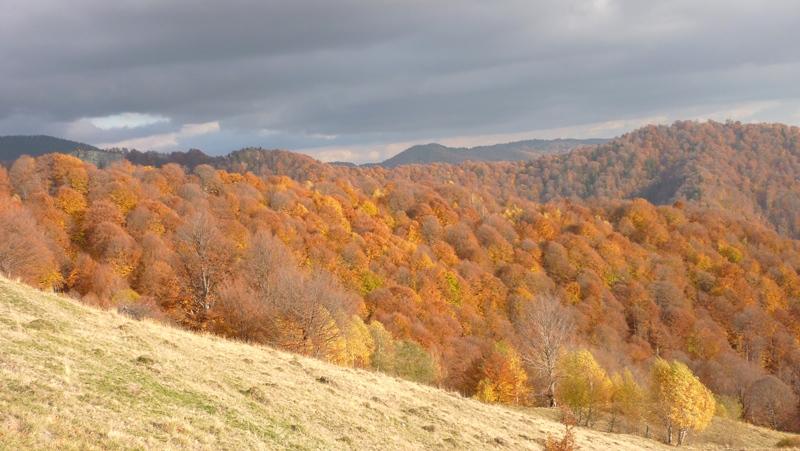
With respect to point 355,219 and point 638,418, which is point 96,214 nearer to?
point 355,219

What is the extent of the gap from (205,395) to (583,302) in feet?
514

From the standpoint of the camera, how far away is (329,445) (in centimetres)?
1716

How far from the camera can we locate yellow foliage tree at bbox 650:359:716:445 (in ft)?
168

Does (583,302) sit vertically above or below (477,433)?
below

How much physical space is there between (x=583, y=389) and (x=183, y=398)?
4843 cm

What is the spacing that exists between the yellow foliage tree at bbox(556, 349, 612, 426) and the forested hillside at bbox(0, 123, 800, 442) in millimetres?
287

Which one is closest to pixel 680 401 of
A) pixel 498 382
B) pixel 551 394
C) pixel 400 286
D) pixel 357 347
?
pixel 551 394

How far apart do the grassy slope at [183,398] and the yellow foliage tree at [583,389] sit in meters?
27.2

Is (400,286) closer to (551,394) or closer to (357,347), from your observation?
(357,347)

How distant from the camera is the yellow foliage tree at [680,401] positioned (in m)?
51.2

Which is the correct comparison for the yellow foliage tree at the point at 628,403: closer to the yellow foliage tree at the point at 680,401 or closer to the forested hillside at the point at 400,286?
the forested hillside at the point at 400,286

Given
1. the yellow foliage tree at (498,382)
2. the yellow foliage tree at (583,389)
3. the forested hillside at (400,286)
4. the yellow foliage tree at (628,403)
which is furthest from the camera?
the forested hillside at (400,286)

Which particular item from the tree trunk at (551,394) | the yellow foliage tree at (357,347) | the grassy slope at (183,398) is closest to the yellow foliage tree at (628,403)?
the tree trunk at (551,394)

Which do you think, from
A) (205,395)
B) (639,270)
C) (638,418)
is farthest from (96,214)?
(639,270)
